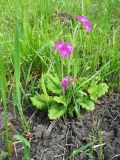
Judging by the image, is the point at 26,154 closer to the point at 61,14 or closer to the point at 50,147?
the point at 50,147

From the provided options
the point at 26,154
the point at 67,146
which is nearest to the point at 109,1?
the point at 67,146

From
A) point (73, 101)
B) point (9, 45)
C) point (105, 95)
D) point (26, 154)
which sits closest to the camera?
point (26, 154)

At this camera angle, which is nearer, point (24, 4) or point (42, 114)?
point (42, 114)

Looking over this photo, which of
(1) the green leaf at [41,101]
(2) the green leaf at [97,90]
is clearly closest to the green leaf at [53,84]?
(1) the green leaf at [41,101]

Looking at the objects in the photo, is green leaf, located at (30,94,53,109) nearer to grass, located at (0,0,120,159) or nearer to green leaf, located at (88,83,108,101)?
grass, located at (0,0,120,159)

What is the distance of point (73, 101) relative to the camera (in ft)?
5.49

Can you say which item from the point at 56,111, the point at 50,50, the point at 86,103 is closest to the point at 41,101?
the point at 56,111

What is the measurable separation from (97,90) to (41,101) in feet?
1.01

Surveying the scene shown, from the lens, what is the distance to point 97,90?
173 centimetres

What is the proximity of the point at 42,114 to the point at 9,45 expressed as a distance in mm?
601

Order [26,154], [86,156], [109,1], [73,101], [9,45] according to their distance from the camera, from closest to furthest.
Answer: [26,154] < [86,156] < [73,101] < [9,45] < [109,1]

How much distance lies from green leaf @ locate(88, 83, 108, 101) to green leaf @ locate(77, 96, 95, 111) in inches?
1.2

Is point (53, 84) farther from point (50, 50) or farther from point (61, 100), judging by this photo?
point (50, 50)

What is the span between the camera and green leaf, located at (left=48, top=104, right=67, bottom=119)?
1.60 meters
